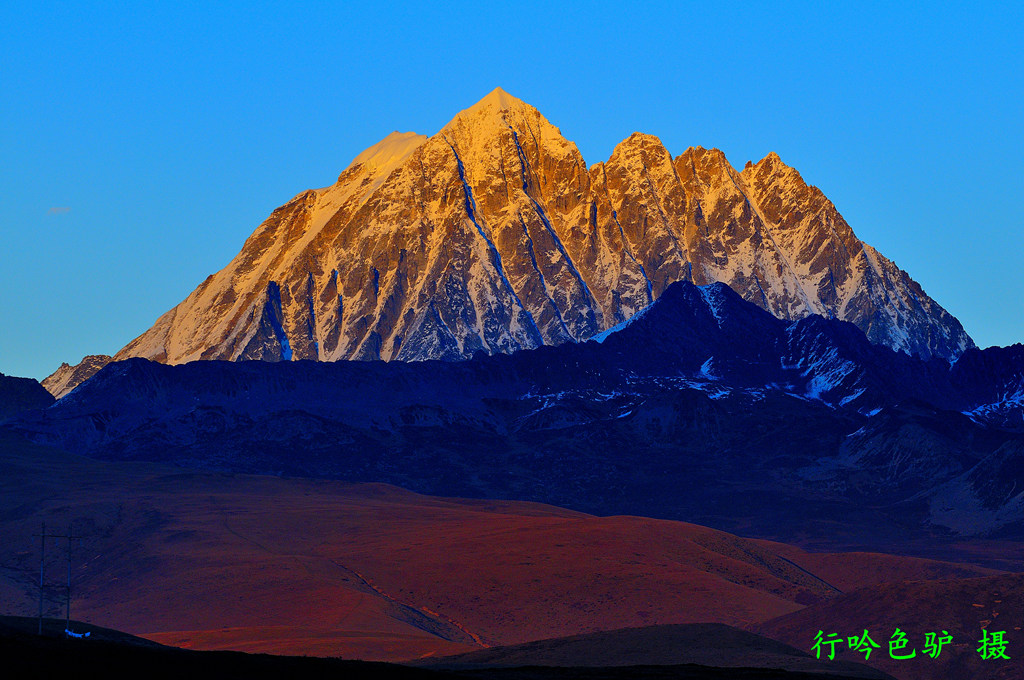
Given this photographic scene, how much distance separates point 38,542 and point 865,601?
99.9 meters

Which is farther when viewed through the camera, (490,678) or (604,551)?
(604,551)

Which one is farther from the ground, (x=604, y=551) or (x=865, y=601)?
(x=604, y=551)

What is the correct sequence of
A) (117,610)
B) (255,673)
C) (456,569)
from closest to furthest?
1. (255,673)
2. (117,610)
3. (456,569)

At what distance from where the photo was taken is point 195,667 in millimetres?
66062

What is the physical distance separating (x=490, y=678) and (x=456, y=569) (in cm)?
9053

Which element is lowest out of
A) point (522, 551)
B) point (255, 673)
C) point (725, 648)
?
point (255, 673)

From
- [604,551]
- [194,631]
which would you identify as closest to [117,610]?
[194,631]

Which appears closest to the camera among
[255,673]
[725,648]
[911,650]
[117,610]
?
[255,673]

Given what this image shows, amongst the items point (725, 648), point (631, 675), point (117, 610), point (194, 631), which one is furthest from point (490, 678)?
point (117, 610)

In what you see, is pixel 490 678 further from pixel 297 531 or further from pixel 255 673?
pixel 297 531

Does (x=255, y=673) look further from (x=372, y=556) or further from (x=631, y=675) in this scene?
(x=372, y=556)

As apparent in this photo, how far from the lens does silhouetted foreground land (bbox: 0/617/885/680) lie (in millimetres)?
61719

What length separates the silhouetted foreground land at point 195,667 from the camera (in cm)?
6172

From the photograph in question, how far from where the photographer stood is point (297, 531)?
196 m
